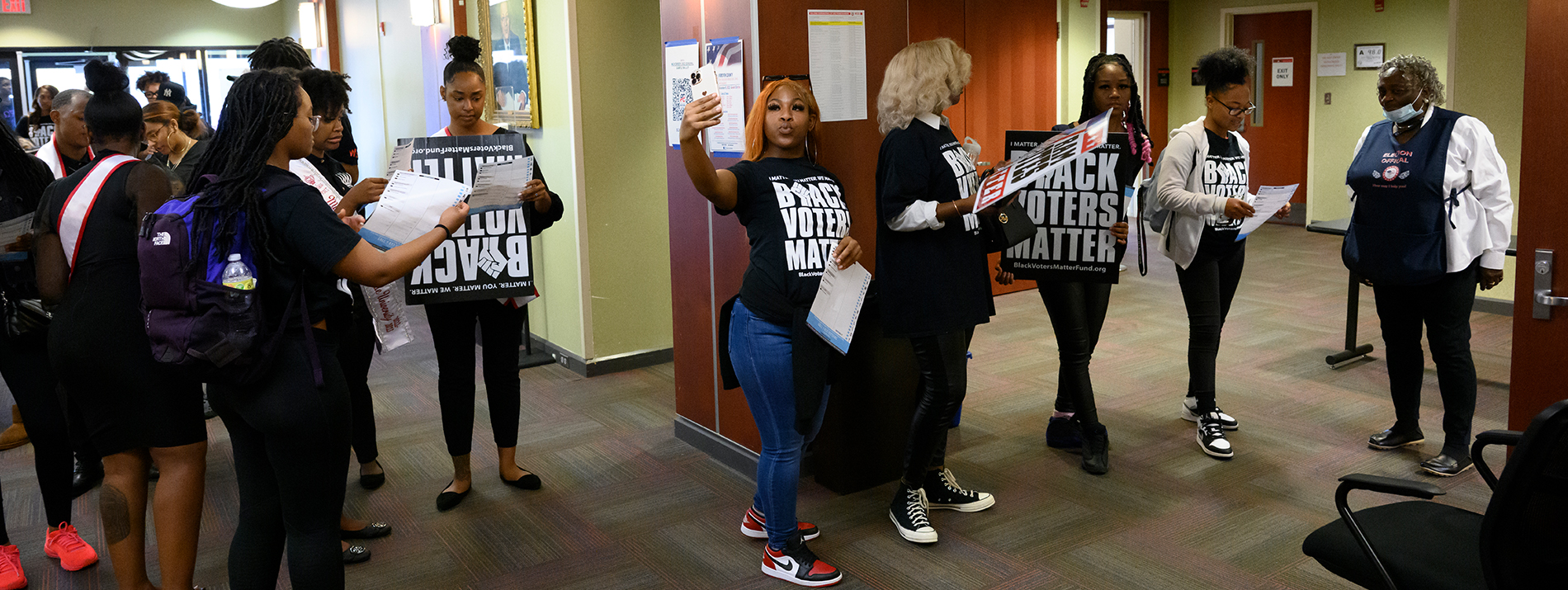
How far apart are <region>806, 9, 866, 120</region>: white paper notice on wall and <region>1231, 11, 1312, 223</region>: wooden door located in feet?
26.7

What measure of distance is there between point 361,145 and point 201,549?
6.85 m

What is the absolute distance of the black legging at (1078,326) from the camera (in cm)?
375

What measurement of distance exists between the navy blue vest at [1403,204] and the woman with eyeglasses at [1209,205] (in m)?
0.28

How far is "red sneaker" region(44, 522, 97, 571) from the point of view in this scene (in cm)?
315

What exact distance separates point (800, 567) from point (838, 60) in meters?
1.60

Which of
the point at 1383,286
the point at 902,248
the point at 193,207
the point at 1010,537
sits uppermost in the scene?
the point at 193,207

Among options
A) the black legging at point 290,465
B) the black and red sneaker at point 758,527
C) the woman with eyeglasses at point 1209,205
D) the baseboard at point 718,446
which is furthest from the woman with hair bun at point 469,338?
the woman with eyeglasses at point 1209,205

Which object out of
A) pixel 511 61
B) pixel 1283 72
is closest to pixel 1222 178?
pixel 511 61

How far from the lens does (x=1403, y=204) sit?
3.67 meters

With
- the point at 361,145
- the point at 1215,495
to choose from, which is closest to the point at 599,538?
the point at 1215,495

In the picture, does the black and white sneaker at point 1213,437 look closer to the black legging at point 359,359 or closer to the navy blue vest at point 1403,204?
the navy blue vest at point 1403,204

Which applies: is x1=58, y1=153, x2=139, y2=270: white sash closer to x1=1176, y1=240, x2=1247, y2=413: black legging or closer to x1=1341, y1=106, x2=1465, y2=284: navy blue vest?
x1=1176, y1=240, x2=1247, y2=413: black legging

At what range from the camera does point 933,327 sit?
2.97 meters

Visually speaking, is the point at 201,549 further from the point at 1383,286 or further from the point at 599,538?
the point at 1383,286
